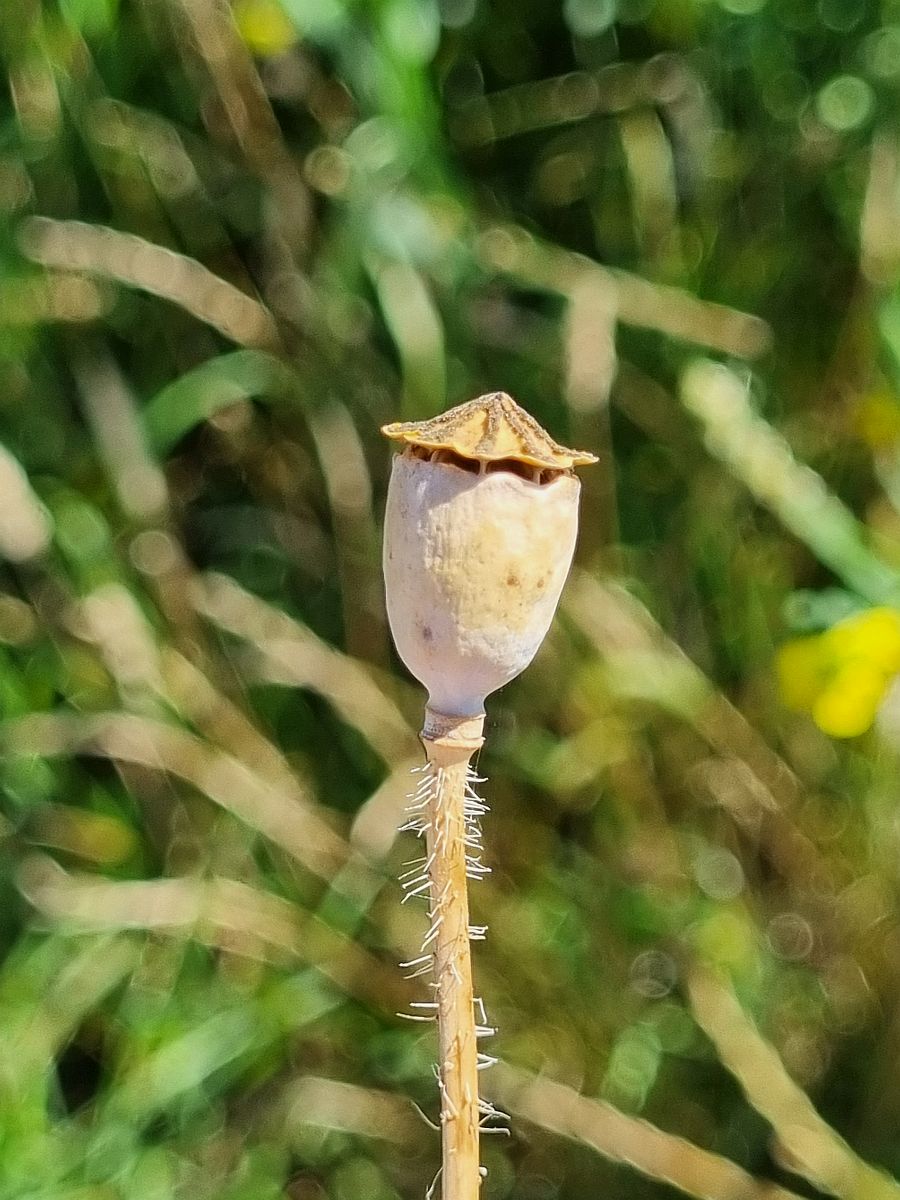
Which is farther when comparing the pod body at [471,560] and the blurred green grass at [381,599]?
the blurred green grass at [381,599]

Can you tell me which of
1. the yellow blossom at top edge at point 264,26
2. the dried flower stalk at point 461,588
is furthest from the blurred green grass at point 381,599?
the dried flower stalk at point 461,588

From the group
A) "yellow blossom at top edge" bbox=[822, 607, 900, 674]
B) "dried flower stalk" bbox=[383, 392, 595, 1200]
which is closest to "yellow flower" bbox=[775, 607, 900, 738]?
"yellow blossom at top edge" bbox=[822, 607, 900, 674]

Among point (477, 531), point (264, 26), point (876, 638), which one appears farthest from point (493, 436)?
point (264, 26)

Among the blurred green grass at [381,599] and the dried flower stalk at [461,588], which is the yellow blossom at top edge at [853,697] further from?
the dried flower stalk at [461,588]

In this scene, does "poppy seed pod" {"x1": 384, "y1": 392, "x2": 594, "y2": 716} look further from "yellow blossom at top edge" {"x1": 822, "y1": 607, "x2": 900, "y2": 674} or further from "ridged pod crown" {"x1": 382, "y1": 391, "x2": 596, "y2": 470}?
"yellow blossom at top edge" {"x1": 822, "y1": 607, "x2": 900, "y2": 674}

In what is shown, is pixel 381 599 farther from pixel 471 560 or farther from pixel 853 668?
pixel 471 560

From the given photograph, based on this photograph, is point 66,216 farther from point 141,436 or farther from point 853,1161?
point 853,1161
